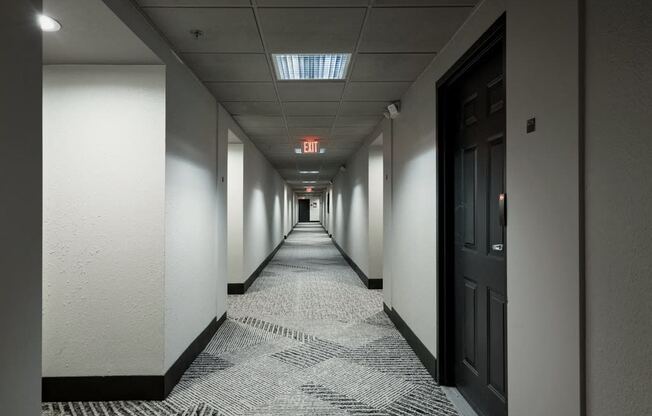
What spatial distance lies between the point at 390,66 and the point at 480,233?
1445mm

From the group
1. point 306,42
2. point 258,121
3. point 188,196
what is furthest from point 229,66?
point 258,121

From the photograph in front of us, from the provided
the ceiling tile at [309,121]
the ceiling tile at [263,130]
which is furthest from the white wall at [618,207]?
the ceiling tile at [263,130]

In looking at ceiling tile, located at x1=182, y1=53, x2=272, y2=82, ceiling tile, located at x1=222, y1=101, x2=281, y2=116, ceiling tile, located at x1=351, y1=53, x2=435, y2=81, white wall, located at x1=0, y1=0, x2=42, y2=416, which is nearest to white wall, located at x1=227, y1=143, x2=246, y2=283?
ceiling tile, located at x1=222, y1=101, x2=281, y2=116

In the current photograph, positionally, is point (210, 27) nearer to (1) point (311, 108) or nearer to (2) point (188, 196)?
(2) point (188, 196)

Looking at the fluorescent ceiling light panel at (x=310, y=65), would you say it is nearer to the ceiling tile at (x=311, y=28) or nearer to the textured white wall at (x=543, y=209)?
the ceiling tile at (x=311, y=28)

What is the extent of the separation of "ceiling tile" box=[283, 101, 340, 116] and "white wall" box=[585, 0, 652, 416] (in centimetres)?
286

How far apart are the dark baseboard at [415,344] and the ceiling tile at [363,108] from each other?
2181mm

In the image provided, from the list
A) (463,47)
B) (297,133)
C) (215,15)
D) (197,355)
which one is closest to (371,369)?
(197,355)

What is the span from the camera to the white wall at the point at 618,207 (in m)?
0.97

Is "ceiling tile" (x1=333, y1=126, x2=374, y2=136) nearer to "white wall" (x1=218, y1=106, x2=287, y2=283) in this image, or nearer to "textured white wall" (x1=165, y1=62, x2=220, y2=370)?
"white wall" (x1=218, y1=106, x2=287, y2=283)

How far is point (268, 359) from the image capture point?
10.2 feet

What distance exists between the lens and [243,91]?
346cm

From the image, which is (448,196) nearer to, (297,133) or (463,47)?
(463,47)

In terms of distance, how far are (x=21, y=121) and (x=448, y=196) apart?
2.33 m
